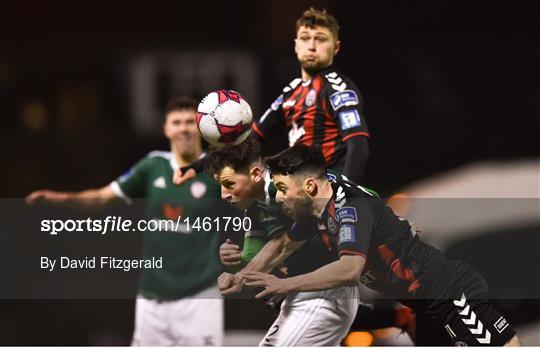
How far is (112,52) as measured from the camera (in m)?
16.0

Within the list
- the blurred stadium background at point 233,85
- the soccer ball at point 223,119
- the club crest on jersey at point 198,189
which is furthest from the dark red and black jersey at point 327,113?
the blurred stadium background at point 233,85

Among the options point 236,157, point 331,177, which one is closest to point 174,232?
point 236,157

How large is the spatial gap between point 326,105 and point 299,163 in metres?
1.13

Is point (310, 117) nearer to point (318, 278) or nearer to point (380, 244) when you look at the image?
point (380, 244)

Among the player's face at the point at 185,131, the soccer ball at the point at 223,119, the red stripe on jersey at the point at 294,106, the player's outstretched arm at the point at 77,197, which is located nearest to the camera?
the soccer ball at the point at 223,119

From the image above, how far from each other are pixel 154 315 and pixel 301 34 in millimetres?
3527

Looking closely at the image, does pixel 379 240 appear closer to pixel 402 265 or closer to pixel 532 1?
pixel 402 265

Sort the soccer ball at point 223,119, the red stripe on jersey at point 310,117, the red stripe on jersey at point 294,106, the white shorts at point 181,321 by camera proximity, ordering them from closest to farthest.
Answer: the soccer ball at point 223,119, the red stripe on jersey at point 310,117, the red stripe on jersey at point 294,106, the white shorts at point 181,321

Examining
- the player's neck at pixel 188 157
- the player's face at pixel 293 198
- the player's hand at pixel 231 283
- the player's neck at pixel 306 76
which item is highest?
the player's neck at pixel 306 76

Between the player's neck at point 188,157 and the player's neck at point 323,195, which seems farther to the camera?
the player's neck at point 188,157

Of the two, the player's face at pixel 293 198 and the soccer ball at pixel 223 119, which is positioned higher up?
the soccer ball at pixel 223 119

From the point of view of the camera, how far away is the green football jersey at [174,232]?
10367mm

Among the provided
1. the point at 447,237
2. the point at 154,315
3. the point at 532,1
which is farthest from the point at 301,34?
the point at 532,1

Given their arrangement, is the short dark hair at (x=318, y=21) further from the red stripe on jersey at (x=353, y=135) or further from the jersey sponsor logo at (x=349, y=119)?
the red stripe on jersey at (x=353, y=135)
